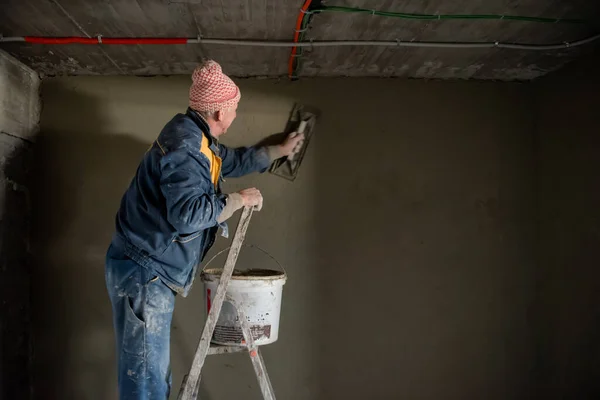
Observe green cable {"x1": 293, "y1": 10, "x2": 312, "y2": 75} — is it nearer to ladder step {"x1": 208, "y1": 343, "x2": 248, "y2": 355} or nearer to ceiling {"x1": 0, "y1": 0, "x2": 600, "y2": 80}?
ceiling {"x1": 0, "y1": 0, "x2": 600, "y2": 80}

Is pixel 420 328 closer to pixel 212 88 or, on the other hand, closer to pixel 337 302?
pixel 337 302

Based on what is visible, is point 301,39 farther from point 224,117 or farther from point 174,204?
point 174,204

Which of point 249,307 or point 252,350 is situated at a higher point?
point 249,307

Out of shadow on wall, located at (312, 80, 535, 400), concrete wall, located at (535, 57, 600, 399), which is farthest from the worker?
concrete wall, located at (535, 57, 600, 399)

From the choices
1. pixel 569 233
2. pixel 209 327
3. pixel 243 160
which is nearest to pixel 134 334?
pixel 209 327

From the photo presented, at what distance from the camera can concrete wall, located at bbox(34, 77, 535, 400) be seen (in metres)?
2.48

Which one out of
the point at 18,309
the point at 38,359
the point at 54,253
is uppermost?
the point at 54,253

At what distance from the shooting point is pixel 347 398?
2529mm

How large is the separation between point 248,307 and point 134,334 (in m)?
0.44

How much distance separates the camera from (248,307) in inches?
74.5

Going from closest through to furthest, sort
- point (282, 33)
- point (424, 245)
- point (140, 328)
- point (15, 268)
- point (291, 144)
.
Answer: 1. point (140, 328)
2. point (282, 33)
3. point (15, 268)
4. point (291, 144)
5. point (424, 245)

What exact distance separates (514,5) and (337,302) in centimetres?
161

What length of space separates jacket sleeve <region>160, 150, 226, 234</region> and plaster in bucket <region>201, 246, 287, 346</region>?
1.10 feet

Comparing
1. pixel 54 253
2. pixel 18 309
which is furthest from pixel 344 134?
pixel 18 309
